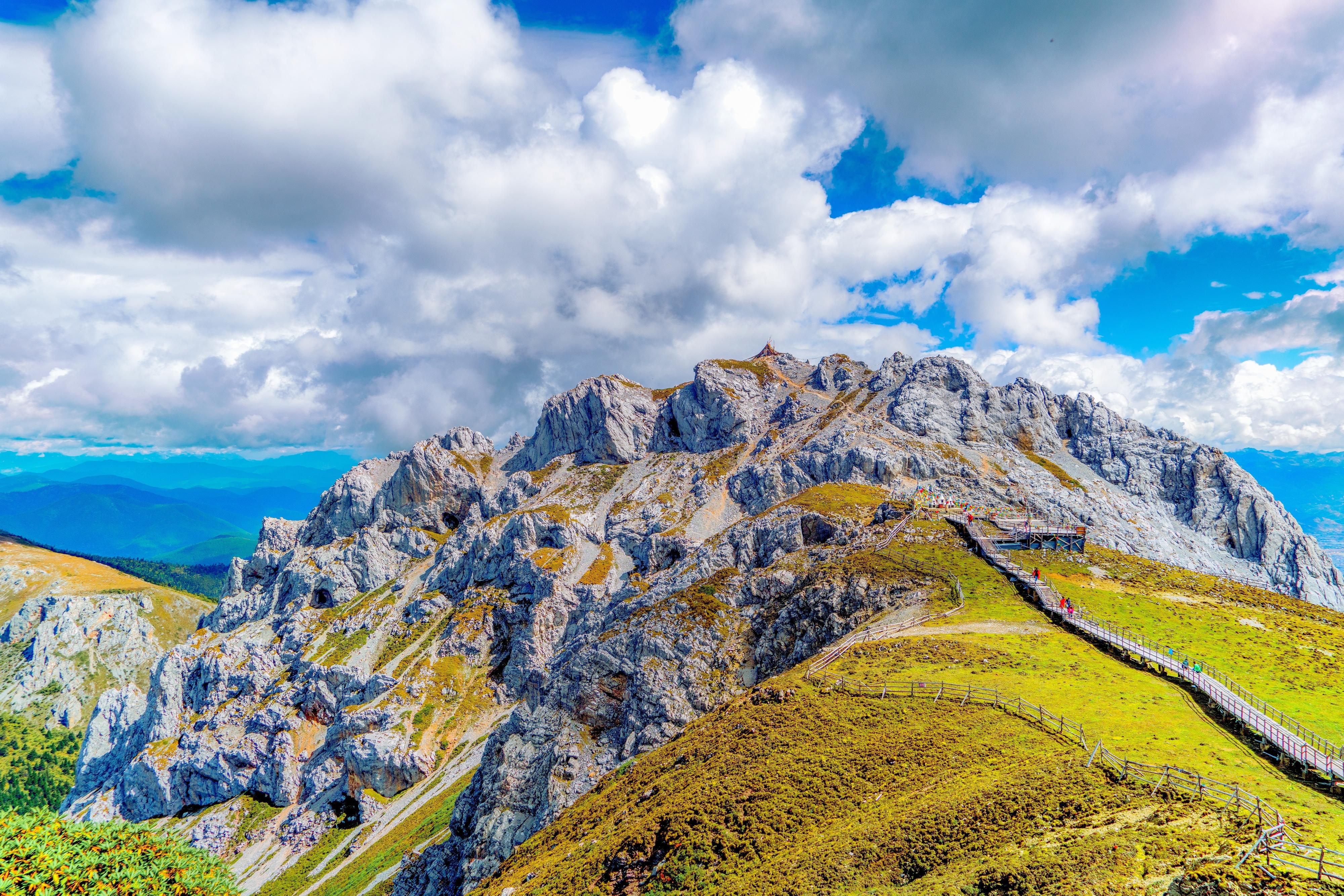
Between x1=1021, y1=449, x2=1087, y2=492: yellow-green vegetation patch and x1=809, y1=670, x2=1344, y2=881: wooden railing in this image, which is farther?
x1=1021, y1=449, x2=1087, y2=492: yellow-green vegetation patch

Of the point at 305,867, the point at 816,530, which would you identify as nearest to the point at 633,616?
the point at 816,530

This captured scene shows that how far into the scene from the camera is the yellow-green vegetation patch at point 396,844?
355ft

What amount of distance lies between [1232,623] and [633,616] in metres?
69.5

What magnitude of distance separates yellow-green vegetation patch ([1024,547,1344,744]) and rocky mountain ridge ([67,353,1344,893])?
19.7m

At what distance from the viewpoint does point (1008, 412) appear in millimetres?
A: 163500

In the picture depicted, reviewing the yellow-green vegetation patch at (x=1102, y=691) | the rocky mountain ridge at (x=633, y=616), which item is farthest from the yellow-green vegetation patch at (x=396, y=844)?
the yellow-green vegetation patch at (x=1102, y=691)

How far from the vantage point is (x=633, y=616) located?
299ft

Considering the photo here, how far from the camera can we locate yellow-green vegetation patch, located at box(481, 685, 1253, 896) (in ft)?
78.8

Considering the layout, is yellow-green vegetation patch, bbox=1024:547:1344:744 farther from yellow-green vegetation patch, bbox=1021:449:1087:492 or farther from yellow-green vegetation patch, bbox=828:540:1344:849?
yellow-green vegetation patch, bbox=1021:449:1087:492

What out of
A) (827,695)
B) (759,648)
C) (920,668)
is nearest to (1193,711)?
(920,668)

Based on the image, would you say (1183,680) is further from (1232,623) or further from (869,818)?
(869,818)

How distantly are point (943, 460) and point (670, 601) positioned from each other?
84.4 meters

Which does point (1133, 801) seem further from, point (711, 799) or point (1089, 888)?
point (711, 799)

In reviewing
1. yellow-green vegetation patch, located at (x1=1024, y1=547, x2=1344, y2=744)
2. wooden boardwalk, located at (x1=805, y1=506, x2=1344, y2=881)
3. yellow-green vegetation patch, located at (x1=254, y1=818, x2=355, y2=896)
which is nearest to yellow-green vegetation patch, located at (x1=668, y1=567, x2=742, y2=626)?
wooden boardwalk, located at (x1=805, y1=506, x2=1344, y2=881)
